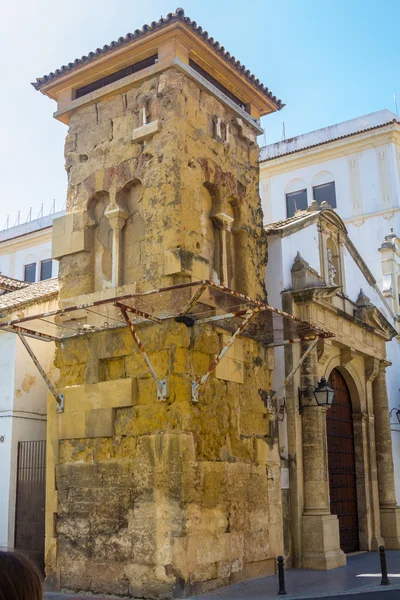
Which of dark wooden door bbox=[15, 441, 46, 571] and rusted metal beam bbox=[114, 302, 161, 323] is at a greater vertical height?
rusted metal beam bbox=[114, 302, 161, 323]

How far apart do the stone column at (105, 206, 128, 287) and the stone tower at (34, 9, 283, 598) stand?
22 mm

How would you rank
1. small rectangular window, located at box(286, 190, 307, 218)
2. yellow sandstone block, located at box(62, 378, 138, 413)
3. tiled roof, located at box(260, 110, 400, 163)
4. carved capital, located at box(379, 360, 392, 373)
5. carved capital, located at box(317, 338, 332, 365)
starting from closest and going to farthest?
yellow sandstone block, located at box(62, 378, 138, 413) < carved capital, located at box(317, 338, 332, 365) < carved capital, located at box(379, 360, 392, 373) < tiled roof, located at box(260, 110, 400, 163) < small rectangular window, located at box(286, 190, 307, 218)

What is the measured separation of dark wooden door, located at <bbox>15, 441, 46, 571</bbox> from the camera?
11086 millimetres

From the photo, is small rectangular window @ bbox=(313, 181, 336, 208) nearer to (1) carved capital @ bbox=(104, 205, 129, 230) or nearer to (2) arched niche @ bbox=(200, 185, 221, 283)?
(2) arched niche @ bbox=(200, 185, 221, 283)

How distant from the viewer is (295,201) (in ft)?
78.0

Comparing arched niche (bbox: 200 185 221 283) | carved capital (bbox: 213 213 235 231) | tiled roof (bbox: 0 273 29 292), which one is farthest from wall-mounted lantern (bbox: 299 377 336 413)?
tiled roof (bbox: 0 273 29 292)

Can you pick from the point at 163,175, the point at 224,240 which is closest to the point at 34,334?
the point at 163,175

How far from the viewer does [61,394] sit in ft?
34.4

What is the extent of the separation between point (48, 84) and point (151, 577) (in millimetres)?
7993

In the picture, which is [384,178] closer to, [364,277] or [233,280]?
[364,277]

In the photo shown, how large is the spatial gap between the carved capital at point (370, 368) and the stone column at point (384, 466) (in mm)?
313

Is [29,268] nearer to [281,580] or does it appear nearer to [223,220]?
[223,220]

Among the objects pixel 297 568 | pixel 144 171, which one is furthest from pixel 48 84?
pixel 297 568

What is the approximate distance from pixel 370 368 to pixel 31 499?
7.59 meters
